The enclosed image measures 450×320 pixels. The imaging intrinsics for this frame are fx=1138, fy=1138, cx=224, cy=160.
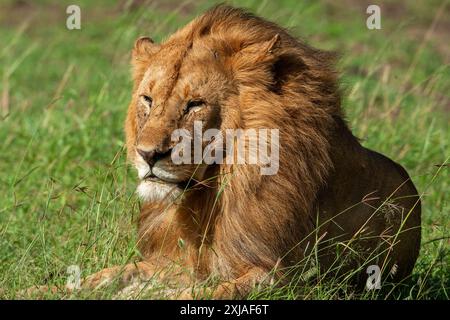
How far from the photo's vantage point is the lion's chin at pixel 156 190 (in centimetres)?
478

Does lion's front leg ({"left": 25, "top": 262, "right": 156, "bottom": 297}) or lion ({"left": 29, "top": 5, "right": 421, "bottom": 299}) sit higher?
lion ({"left": 29, "top": 5, "right": 421, "bottom": 299})

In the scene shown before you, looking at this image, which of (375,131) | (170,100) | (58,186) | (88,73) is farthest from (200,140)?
(88,73)

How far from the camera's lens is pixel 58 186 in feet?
24.1

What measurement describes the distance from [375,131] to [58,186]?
2264mm

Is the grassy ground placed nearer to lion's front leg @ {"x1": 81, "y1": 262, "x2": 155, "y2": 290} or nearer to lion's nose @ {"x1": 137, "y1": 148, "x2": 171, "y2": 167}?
lion's front leg @ {"x1": 81, "y1": 262, "x2": 155, "y2": 290}

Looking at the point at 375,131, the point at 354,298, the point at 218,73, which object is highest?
the point at 218,73

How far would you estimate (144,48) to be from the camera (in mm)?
5430

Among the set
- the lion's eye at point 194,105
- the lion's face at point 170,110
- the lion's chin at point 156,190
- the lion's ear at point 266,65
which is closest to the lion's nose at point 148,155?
the lion's face at point 170,110

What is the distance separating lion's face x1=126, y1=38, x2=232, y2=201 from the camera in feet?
15.5

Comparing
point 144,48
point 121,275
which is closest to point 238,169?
point 121,275

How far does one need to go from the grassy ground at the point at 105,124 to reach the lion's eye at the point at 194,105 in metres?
0.58

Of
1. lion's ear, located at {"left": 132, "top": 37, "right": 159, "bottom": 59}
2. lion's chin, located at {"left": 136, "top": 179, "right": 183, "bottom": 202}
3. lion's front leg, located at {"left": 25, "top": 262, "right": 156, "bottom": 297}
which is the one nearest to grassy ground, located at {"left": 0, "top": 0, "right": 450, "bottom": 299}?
lion's front leg, located at {"left": 25, "top": 262, "right": 156, "bottom": 297}

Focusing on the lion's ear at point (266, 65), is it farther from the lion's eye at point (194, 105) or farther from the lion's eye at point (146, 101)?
the lion's eye at point (146, 101)
